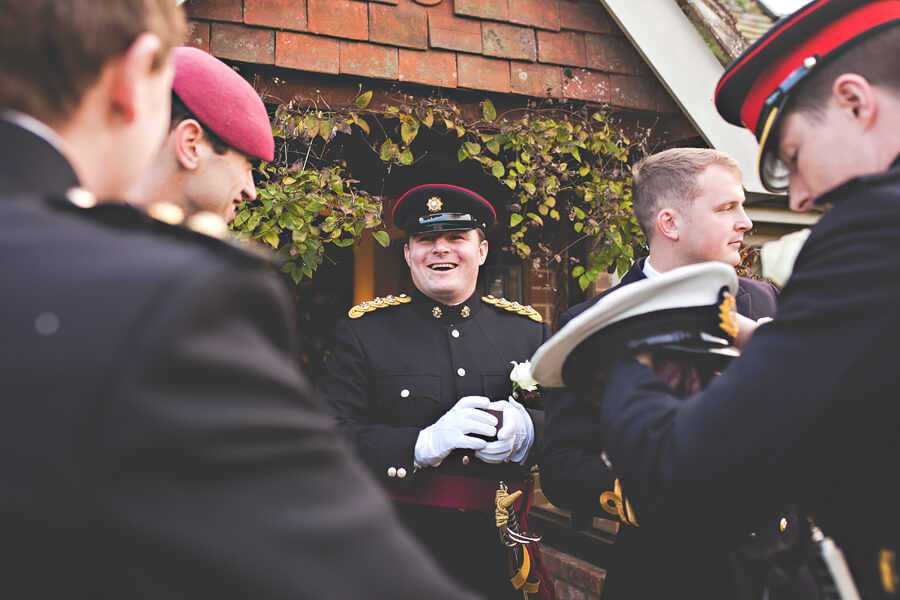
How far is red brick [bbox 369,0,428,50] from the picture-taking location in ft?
8.82

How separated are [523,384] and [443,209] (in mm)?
799

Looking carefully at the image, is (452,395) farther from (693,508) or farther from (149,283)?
(149,283)

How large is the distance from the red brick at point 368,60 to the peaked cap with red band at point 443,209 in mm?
535

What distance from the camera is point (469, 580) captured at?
7.46 feet

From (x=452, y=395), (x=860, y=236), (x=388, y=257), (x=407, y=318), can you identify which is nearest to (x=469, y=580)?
(x=452, y=395)

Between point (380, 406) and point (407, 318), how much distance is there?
0.40m

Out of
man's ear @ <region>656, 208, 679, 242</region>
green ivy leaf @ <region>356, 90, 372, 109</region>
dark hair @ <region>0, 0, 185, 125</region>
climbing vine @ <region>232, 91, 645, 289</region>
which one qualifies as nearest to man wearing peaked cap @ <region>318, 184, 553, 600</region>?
climbing vine @ <region>232, 91, 645, 289</region>

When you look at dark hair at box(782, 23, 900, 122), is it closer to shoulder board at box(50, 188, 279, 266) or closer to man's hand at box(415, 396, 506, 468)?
shoulder board at box(50, 188, 279, 266)

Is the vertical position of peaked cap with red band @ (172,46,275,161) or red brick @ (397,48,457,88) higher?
red brick @ (397,48,457,88)

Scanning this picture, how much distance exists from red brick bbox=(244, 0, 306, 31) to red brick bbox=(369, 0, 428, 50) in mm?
292

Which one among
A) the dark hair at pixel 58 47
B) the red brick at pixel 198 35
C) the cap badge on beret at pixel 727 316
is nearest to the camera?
the dark hair at pixel 58 47

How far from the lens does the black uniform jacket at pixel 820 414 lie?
831 millimetres

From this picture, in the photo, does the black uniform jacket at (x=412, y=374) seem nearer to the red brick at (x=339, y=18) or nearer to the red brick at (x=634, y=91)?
the red brick at (x=339, y=18)

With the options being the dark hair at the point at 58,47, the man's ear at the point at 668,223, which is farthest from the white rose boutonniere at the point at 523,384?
the dark hair at the point at 58,47
